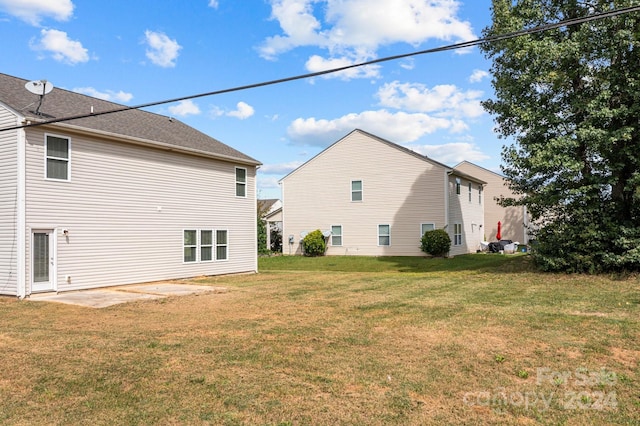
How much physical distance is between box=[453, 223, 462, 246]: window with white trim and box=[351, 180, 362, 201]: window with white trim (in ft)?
19.7

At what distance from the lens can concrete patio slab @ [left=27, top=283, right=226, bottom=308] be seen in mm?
11773

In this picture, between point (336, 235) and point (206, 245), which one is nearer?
point (206, 245)

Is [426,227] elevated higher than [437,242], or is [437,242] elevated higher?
[426,227]

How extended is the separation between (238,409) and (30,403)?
2150 millimetres

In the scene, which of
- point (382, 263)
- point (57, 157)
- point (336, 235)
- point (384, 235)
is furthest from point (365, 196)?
point (57, 157)

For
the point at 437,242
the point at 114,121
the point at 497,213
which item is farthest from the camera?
the point at 497,213

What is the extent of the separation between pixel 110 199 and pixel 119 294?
343 cm

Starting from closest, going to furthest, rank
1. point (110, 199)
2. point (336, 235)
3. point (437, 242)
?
point (110, 199) < point (437, 242) < point (336, 235)

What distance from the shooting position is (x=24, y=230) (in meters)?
12.6

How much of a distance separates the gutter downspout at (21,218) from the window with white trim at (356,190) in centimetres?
1985

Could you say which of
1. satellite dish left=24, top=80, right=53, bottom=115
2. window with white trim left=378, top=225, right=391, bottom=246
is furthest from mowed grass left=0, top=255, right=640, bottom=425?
window with white trim left=378, top=225, right=391, bottom=246

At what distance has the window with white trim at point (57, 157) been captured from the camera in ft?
43.6

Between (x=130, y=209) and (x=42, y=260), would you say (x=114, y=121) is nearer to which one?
(x=130, y=209)

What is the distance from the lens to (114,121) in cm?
1625
